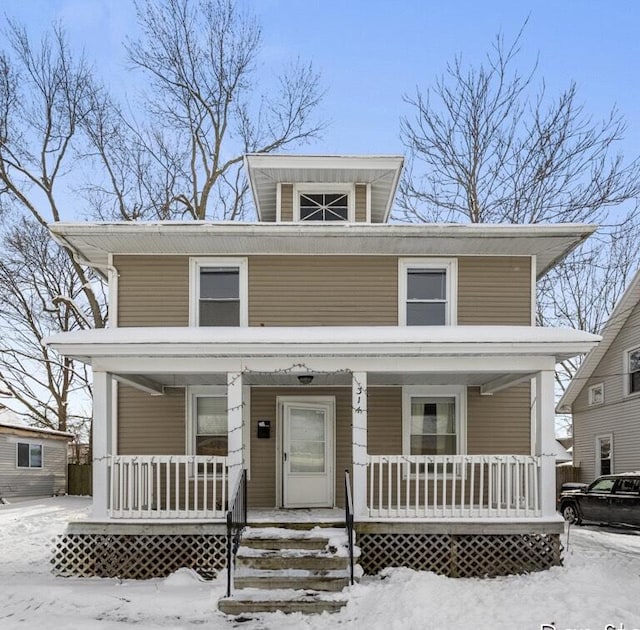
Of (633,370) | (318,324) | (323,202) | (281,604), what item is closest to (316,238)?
(318,324)

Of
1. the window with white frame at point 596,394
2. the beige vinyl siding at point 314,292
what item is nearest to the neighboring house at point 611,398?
the window with white frame at point 596,394

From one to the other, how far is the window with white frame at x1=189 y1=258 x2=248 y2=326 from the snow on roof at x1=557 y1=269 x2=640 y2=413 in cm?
968

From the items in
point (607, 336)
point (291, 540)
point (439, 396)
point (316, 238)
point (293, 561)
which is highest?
point (316, 238)

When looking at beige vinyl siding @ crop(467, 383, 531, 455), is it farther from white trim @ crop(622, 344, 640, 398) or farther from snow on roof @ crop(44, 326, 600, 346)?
white trim @ crop(622, 344, 640, 398)

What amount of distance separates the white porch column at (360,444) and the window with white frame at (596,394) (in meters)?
12.8

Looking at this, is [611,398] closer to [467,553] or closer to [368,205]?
[368,205]

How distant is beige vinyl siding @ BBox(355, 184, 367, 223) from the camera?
12.0 m

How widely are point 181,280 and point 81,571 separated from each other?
4740 mm

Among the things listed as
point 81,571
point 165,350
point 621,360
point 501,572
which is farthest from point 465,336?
point 621,360

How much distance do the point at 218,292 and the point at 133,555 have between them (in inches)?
173

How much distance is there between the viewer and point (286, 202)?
12125mm

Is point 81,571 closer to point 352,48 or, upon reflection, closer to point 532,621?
point 532,621

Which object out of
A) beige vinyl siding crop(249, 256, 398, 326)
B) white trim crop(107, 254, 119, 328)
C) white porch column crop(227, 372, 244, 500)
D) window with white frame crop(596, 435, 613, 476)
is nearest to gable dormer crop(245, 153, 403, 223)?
beige vinyl siding crop(249, 256, 398, 326)

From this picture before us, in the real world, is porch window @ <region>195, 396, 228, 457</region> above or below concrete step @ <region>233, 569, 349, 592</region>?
above
